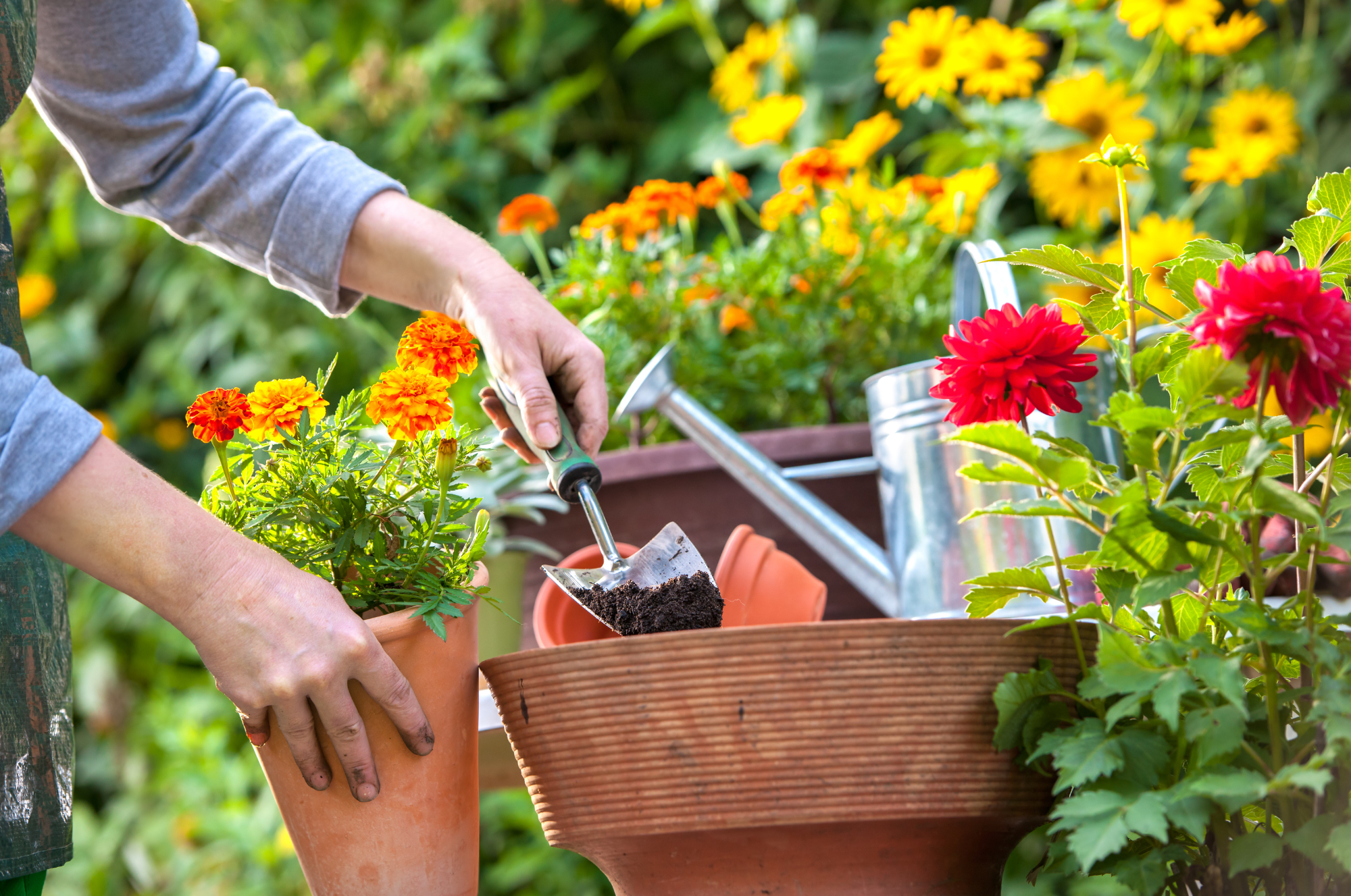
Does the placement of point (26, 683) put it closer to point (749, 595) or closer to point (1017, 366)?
point (749, 595)

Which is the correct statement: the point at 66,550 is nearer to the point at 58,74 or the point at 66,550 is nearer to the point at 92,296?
the point at 58,74

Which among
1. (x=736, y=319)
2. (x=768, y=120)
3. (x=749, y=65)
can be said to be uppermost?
(x=749, y=65)

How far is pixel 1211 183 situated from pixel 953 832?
1.38 m

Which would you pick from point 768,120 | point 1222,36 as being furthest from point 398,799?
point 1222,36

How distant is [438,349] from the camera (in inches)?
26.4

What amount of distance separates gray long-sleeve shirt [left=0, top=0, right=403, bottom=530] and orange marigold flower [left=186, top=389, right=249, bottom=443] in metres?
0.21

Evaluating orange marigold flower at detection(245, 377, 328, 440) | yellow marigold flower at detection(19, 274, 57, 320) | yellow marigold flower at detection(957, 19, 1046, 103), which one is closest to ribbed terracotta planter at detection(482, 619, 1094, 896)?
orange marigold flower at detection(245, 377, 328, 440)

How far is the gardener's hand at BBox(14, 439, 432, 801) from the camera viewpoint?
1.69 ft

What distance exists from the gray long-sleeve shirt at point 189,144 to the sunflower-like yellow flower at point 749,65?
3.74 ft

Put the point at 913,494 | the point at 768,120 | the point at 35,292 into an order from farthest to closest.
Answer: the point at 35,292 → the point at 768,120 → the point at 913,494

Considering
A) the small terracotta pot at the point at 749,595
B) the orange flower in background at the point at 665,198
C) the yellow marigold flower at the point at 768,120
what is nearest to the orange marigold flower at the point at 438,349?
the small terracotta pot at the point at 749,595

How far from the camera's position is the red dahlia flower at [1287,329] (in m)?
0.42

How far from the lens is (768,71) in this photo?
6.28 feet

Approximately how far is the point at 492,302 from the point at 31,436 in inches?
12.6
